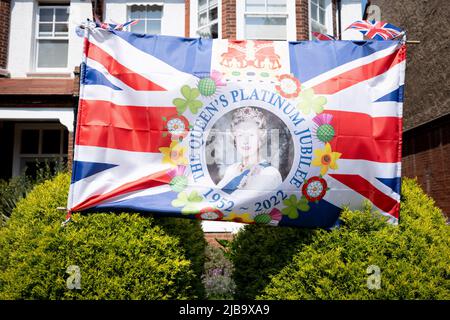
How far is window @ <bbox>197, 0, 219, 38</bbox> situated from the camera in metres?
9.41

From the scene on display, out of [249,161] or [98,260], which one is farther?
[249,161]

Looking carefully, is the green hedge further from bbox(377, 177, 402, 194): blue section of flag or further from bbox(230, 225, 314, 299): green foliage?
bbox(377, 177, 402, 194): blue section of flag

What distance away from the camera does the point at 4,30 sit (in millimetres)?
10156

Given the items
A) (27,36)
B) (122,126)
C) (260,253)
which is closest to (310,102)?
(260,253)

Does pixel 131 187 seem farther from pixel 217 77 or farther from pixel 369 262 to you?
pixel 369 262

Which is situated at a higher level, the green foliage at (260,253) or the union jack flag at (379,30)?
the union jack flag at (379,30)

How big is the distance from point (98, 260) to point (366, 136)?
2.79 metres

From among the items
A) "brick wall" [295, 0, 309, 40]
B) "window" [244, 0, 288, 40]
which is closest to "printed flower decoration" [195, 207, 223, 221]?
"window" [244, 0, 288, 40]

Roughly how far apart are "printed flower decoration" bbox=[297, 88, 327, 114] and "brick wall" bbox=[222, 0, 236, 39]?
229 inches

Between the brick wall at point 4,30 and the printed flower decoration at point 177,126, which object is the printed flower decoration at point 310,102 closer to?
the printed flower decoration at point 177,126

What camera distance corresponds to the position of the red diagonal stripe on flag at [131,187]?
3.33m

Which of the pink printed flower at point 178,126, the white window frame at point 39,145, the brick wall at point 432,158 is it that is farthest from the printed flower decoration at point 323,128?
the white window frame at point 39,145

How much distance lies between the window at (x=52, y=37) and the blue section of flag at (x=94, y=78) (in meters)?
8.01
